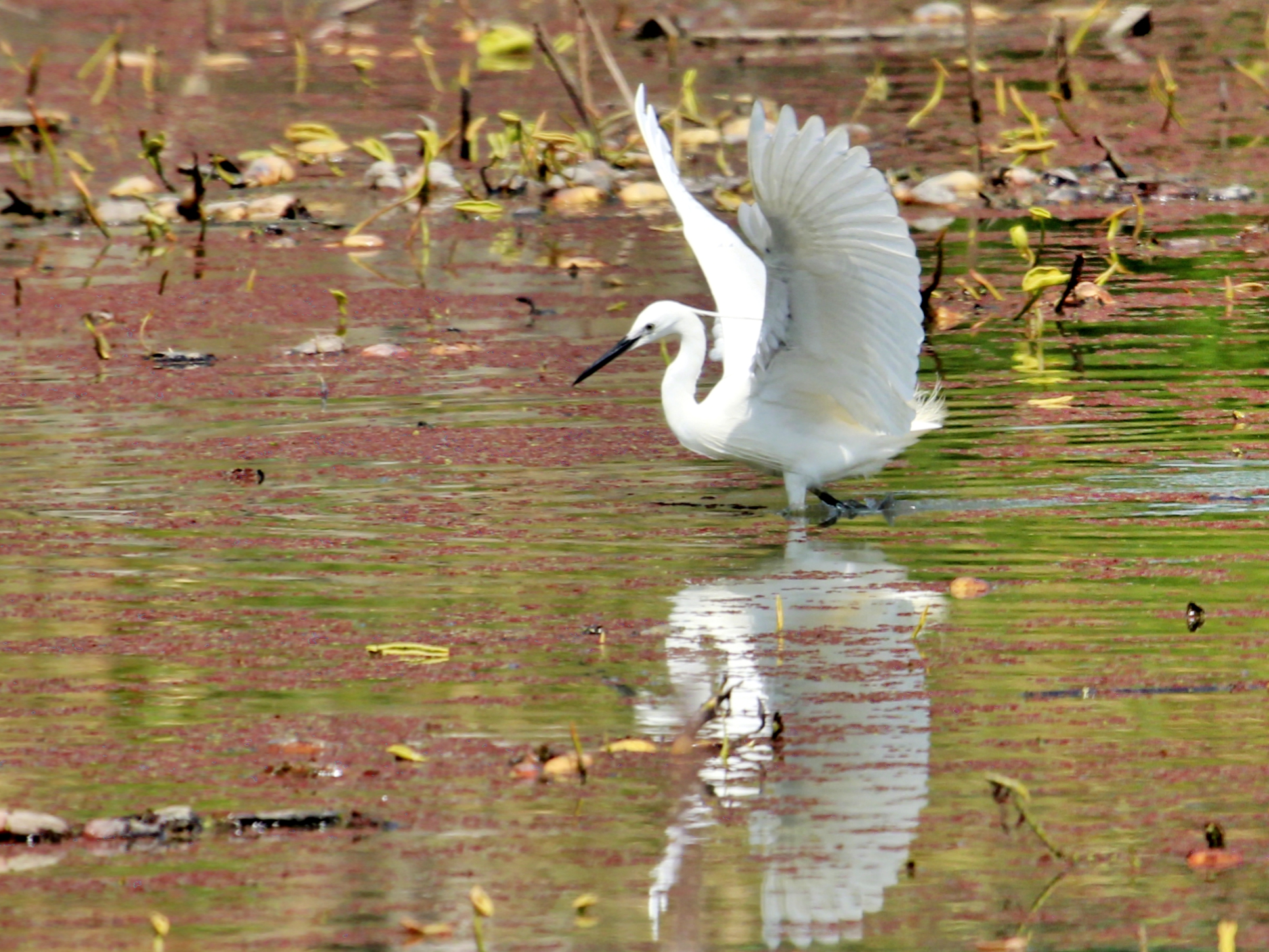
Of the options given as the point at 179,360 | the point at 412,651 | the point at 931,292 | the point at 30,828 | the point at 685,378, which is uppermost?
the point at 931,292

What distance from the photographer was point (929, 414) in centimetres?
648

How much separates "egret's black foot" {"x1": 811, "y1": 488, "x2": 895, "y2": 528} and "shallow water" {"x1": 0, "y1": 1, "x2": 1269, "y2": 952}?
10cm

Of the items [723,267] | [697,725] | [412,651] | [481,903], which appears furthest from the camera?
[723,267]

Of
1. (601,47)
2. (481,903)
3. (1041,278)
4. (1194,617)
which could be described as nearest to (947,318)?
(1041,278)

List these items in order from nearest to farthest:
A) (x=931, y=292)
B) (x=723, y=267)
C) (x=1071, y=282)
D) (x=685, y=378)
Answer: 1. (x=685, y=378)
2. (x=723, y=267)
3. (x=931, y=292)
4. (x=1071, y=282)

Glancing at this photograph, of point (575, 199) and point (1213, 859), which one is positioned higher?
point (575, 199)

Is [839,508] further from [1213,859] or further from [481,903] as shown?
[481,903]

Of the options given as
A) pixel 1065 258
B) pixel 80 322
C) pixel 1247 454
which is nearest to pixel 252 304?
pixel 80 322

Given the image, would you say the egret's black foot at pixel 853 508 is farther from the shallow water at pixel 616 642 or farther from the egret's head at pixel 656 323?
the egret's head at pixel 656 323

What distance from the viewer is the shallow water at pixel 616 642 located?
362 cm

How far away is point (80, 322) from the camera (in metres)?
Result: 9.73

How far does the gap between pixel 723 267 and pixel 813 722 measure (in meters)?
2.68

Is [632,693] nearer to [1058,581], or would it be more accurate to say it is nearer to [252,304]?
[1058,581]

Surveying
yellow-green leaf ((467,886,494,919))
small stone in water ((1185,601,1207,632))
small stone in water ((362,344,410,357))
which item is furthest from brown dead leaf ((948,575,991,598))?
small stone in water ((362,344,410,357))
